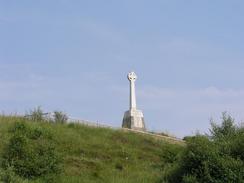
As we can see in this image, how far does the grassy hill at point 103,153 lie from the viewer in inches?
833

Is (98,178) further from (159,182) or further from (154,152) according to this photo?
(154,152)

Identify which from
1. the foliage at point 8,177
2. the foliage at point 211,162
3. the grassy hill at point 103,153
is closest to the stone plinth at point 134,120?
the grassy hill at point 103,153

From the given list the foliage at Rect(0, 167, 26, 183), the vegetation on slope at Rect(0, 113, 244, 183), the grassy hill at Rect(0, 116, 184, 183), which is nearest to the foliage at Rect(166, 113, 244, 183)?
the vegetation on slope at Rect(0, 113, 244, 183)

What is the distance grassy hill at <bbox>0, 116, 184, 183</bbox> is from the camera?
21156 mm

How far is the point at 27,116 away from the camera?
1151 inches

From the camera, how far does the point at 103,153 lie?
24438 millimetres

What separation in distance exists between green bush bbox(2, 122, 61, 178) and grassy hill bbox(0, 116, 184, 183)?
20cm

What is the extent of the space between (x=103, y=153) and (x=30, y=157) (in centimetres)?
479

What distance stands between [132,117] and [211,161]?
15258 mm

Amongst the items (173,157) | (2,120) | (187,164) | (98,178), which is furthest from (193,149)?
(2,120)

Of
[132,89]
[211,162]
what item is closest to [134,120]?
[132,89]

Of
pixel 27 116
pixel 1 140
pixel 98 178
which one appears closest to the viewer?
pixel 98 178

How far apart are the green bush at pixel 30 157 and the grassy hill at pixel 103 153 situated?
0.64 feet

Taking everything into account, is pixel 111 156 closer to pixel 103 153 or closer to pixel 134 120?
pixel 103 153
